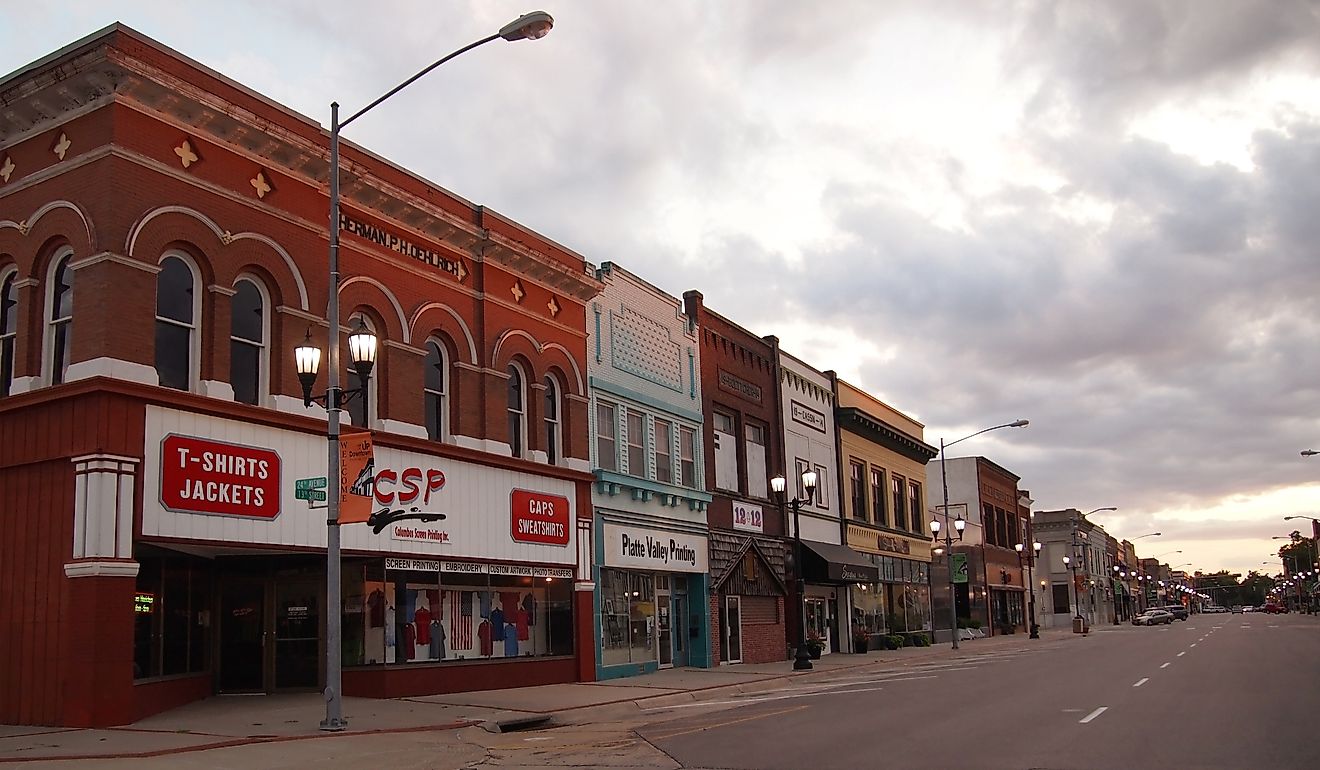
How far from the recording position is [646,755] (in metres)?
14.5

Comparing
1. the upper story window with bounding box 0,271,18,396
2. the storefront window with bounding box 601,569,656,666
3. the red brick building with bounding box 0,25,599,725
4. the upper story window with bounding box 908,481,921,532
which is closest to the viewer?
the red brick building with bounding box 0,25,599,725

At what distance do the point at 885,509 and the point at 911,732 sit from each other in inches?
1377

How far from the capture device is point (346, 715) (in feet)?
61.5

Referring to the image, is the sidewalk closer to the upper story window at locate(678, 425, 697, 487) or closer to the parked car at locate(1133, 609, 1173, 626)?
the upper story window at locate(678, 425, 697, 487)

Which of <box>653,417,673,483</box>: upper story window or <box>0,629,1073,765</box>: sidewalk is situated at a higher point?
<box>653,417,673,483</box>: upper story window

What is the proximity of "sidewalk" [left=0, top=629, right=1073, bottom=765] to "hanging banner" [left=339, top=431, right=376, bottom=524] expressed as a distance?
123 inches

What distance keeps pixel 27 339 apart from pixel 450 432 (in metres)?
8.64

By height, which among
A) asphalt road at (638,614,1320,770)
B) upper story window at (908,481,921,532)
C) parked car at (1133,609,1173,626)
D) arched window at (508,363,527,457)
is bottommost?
parked car at (1133,609,1173,626)

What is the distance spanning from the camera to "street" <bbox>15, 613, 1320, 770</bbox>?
1334cm

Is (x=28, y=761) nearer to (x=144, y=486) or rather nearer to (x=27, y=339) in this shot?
(x=144, y=486)

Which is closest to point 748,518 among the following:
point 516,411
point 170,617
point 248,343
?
point 516,411

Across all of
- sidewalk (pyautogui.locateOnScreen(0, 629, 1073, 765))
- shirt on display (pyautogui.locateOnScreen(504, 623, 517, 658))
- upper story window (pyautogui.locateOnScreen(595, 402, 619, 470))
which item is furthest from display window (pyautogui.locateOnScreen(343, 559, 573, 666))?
upper story window (pyautogui.locateOnScreen(595, 402, 619, 470))

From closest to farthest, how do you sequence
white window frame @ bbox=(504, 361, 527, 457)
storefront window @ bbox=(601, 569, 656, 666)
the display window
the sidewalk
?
the sidewalk < the display window < white window frame @ bbox=(504, 361, 527, 457) < storefront window @ bbox=(601, 569, 656, 666)

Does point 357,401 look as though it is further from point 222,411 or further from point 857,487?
point 857,487
